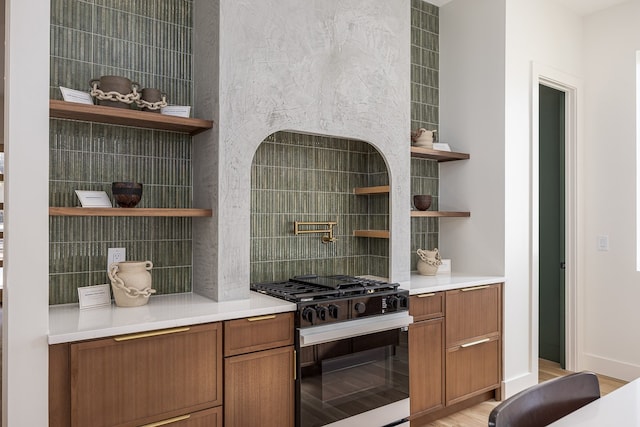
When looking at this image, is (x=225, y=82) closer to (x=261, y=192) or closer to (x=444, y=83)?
(x=261, y=192)

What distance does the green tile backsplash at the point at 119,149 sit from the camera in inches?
92.1

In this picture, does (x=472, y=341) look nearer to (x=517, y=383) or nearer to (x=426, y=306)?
(x=426, y=306)

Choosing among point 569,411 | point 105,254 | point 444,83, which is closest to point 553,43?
point 444,83

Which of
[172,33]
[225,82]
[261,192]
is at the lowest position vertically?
[261,192]

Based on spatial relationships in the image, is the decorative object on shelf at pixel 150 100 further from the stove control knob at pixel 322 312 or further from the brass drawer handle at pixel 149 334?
the stove control knob at pixel 322 312

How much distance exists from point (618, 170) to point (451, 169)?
137cm

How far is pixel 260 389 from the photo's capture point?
7.45 feet

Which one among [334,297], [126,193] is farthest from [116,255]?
[334,297]

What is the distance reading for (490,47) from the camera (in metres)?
3.54

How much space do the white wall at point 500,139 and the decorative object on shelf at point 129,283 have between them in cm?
246

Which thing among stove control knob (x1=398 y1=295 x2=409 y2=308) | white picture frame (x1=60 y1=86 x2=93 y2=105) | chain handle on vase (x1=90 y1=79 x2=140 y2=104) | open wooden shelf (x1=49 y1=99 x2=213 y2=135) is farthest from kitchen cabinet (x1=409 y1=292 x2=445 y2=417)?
white picture frame (x1=60 y1=86 x2=93 y2=105)

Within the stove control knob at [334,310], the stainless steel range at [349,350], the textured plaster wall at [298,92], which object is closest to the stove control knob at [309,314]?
the stainless steel range at [349,350]

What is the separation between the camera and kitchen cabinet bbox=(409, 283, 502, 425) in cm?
293

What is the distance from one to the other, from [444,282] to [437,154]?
3.15 feet
